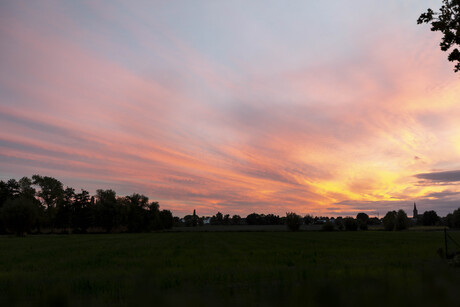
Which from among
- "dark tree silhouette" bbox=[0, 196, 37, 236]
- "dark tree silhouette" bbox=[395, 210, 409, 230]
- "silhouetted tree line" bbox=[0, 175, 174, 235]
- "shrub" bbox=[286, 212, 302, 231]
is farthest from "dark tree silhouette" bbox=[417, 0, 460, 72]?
"dark tree silhouette" bbox=[395, 210, 409, 230]

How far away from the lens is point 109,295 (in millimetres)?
12297

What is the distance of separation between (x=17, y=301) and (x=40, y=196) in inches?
5672

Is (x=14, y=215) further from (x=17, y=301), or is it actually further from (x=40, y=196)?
(x=17, y=301)

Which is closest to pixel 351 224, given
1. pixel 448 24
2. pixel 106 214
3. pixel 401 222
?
pixel 401 222

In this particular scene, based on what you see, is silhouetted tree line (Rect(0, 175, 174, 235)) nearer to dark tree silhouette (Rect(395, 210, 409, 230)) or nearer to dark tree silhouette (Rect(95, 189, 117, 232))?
dark tree silhouette (Rect(95, 189, 117, 232))

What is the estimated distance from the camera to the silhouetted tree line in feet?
414

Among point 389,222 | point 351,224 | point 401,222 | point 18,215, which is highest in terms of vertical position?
point 401,222

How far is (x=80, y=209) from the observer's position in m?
143

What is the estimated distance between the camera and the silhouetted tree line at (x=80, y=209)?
126 m

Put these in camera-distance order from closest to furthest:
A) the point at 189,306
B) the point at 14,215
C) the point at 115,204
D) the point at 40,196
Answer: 1. the point at 189,306
2. the point at 14,215
3. the point at 40,196
4. the point at 115,204

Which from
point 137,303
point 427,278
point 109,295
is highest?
point 427,278

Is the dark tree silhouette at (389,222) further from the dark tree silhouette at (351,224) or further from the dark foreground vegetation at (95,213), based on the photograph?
the dark tree silhouette at (351,224)

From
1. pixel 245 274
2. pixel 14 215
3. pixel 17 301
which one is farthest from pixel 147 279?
pixel 14 215

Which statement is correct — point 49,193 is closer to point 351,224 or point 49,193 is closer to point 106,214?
point 106,214
